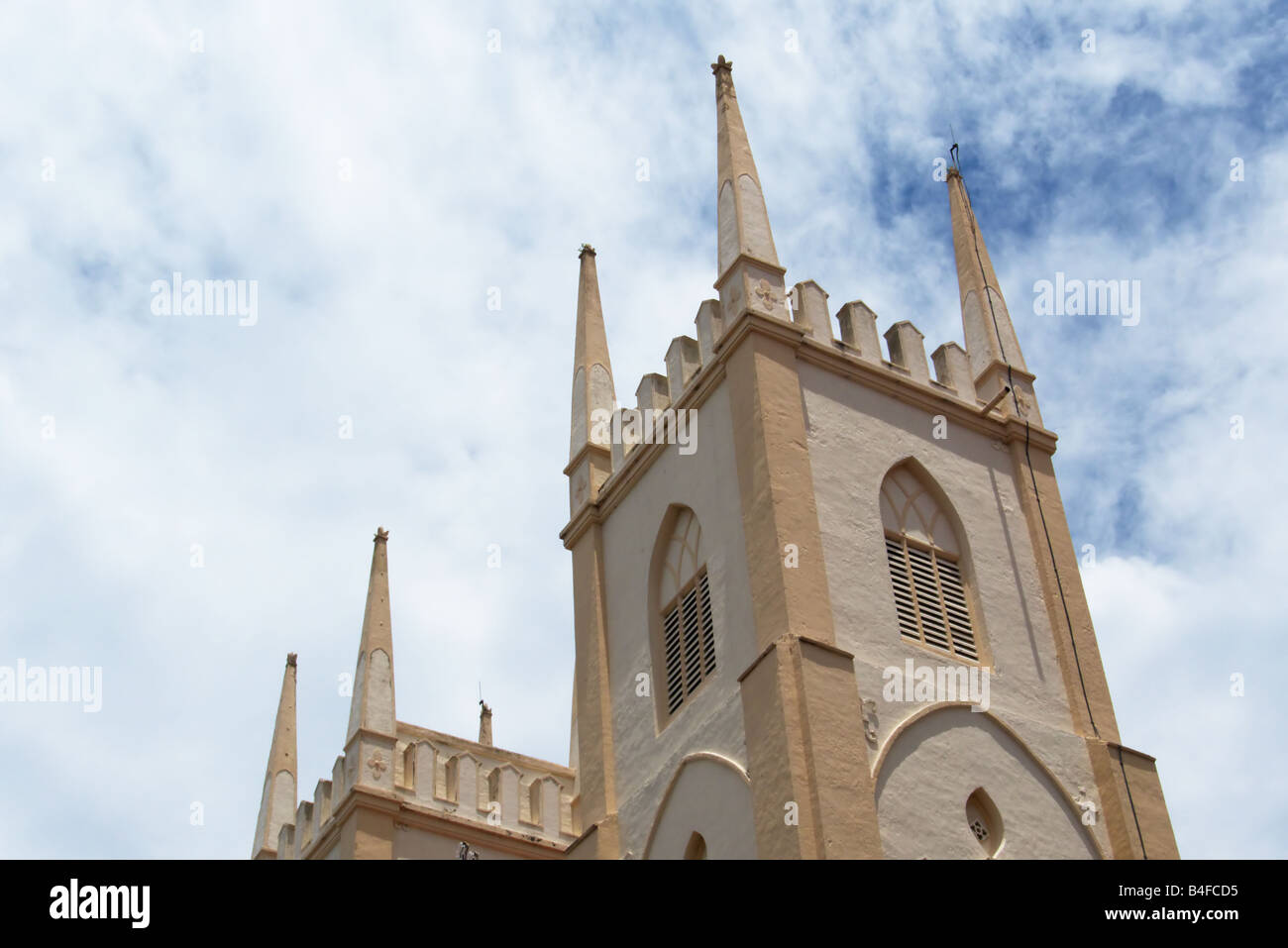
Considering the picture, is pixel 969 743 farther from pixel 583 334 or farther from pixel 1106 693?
pixel 583 334

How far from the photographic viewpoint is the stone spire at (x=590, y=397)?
26219mm

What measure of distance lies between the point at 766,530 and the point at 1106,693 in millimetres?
5199

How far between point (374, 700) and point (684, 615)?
501 cm

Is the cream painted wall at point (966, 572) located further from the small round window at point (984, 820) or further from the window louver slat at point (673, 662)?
the window louver slat at point (673, 662)

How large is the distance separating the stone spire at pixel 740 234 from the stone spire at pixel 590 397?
380 cm

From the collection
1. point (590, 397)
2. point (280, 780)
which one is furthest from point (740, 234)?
point (280, 780)

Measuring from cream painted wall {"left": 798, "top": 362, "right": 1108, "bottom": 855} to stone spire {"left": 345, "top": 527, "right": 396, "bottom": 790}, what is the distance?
24.0ft

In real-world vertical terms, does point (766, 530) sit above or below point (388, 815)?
above

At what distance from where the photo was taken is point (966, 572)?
22.8 meters

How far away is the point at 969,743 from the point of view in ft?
68.0

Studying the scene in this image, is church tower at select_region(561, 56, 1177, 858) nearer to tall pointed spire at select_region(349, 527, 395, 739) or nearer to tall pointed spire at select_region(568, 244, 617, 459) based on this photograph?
tall pointed spire at select_region(568, 244, 617, 459)

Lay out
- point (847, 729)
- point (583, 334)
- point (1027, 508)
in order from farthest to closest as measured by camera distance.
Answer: point (583, 334)
point (1027, 508)
point (847, 729)

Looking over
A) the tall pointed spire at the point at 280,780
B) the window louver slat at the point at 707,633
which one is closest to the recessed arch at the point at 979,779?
the window louver slat at the point at 707,633
